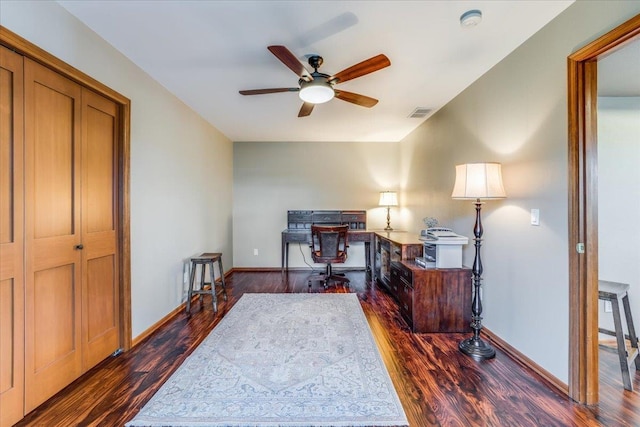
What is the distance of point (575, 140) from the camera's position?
170cm


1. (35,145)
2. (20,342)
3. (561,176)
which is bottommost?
(20,342)

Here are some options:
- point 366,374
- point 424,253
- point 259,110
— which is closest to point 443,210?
point 424,253

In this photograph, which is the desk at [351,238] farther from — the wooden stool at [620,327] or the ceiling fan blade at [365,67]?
the wooden stool at [620,327]

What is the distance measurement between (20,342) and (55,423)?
0.49 meters

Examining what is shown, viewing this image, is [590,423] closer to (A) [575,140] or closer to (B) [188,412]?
(A) [575,140]

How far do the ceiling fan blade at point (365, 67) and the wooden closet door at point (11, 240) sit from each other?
6.41ft

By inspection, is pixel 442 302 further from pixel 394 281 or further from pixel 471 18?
pixel 471 18

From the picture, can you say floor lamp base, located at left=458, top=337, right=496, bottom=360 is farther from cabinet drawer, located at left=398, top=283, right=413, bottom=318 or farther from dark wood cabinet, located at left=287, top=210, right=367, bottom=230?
dark wood cabinet, located at left=287, top=210, right=367, bottom=230

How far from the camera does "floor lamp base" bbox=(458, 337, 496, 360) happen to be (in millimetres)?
2189

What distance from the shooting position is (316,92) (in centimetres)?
234

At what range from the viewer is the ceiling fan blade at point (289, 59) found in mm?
1800

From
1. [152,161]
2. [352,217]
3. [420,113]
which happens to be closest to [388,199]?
[352,217]

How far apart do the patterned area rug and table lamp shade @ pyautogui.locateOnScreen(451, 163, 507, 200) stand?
59.5 inches

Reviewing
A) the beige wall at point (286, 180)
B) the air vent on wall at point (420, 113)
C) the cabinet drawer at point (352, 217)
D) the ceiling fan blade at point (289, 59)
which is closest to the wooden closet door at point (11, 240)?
the ceiling fan blade at point (289, 59)
